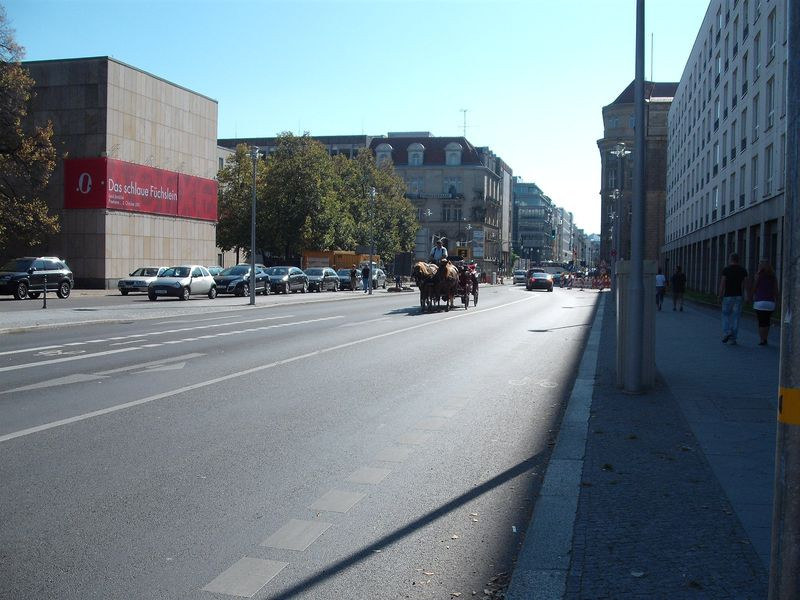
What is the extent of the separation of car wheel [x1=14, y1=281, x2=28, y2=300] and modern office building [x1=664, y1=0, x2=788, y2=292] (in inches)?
1081

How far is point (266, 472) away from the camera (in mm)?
6219

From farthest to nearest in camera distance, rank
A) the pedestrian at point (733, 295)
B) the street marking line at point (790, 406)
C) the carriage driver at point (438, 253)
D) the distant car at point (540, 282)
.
A: the distant car at point (540, 282) → the carriage driver at point (438, 253) → the pedestrian at point (733, 295) → the street marking line at point (790, 406)

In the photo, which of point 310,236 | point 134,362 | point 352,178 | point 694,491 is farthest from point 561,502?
point 352,178

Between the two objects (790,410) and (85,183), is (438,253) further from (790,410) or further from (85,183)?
(85,183)

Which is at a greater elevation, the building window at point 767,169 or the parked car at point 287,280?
the building window at point 767,169

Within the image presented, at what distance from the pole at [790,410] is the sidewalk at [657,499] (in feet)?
2.86

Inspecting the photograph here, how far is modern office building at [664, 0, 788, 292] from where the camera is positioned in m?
32.6

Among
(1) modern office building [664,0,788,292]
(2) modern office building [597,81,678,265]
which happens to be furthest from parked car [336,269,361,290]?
(2) modern office building [597,81,678,265]

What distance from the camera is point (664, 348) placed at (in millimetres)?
15930

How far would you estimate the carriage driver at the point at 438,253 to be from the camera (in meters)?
27.3

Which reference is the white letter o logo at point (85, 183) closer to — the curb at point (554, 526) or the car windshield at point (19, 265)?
the car windshield at point (19, 265)

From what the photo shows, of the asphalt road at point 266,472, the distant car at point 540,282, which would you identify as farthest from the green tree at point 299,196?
the asphalt road at point 266,472

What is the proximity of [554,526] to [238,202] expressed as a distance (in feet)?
202

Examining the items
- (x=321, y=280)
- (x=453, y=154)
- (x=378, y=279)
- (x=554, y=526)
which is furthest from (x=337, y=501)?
(x=453, y=154)
